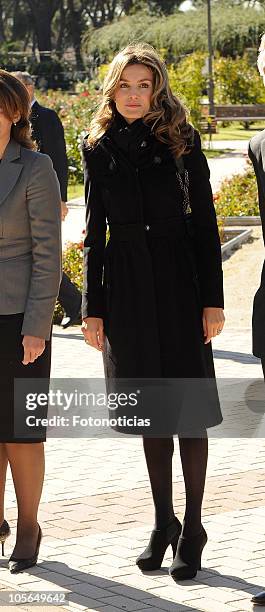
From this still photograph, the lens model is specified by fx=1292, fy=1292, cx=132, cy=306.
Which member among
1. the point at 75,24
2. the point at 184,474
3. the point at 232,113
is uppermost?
the point at 184,474

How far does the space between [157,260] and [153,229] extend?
0.35ft

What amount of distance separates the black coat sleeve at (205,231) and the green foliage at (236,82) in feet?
113

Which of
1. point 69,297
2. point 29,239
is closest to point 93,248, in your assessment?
point 29,239

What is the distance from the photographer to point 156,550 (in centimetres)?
450

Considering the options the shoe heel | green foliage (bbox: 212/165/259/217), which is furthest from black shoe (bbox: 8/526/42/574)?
green foliage (bbox: 212/165/259/217)

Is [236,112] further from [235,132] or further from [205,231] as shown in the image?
[205,231]

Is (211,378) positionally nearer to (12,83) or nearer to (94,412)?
(12,83)

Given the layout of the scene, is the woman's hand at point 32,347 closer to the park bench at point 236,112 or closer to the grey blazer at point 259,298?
the grey blazer at point 259,298

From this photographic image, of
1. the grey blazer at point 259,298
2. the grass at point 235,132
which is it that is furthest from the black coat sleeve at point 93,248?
the grass at point 235,132

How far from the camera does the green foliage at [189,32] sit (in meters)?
51.0

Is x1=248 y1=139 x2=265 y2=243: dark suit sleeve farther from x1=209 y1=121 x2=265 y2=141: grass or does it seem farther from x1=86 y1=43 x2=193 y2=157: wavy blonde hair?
x1=209 y1=121 x2=265 y2=141: grass

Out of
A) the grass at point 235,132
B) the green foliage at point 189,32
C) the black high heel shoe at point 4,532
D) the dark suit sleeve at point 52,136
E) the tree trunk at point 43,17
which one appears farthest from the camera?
the tree trunk at point 43,17

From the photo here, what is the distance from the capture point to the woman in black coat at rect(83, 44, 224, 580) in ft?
14.4

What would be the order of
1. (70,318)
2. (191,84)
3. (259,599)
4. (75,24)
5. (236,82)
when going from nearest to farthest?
(259,599) < (70,318) < (191,84) < (236,82) < (75,24)
